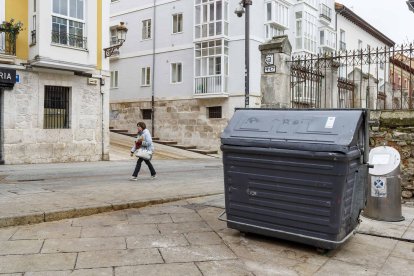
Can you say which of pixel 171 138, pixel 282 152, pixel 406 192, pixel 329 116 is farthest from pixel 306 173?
pixel 171 138

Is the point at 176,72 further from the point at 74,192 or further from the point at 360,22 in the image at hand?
the point at 74,192

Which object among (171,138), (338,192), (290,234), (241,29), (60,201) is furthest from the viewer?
(171,138)

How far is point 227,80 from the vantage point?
2236cm

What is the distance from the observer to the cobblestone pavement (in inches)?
150

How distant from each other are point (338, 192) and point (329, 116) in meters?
0.86

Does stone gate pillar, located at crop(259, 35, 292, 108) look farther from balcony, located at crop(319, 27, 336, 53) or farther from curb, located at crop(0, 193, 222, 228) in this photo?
balcony, located at crop(319, 27, 336, 53)

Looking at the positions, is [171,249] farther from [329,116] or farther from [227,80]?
[227,80]

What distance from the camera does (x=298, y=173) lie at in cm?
420

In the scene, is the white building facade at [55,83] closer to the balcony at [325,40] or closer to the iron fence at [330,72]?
the iron fence at [330,72]

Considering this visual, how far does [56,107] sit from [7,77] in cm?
219

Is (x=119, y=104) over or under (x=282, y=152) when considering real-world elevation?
over

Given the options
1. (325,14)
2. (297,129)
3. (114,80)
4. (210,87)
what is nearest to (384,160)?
(297,129)

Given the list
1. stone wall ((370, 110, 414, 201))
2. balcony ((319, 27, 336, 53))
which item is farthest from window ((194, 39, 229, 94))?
stone wall ((370, 110, 414, 201))

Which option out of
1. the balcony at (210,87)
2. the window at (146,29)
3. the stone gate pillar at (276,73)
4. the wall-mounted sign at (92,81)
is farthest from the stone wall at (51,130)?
the window at (146,29)
